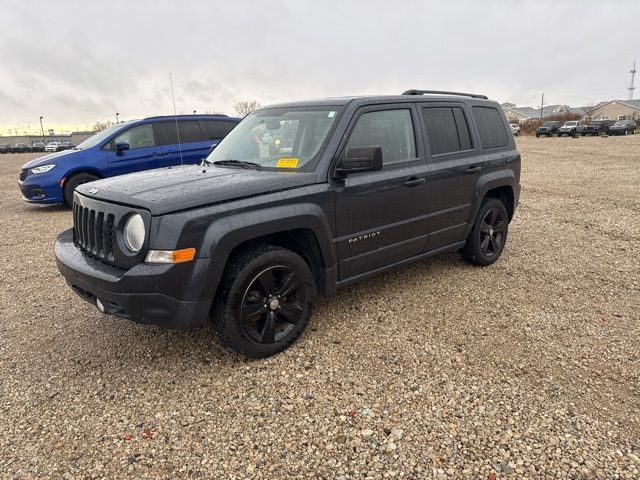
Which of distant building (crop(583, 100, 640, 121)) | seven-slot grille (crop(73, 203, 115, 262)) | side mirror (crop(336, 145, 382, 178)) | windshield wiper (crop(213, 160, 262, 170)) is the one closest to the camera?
seven-slot grille (crop(73, 203, 115, 262))

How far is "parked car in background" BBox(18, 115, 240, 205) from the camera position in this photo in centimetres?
839

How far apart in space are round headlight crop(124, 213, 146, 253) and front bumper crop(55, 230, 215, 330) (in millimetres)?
156

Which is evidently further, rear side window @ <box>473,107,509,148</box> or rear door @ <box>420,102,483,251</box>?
rear side window @ <box>473,107,509,148</box>

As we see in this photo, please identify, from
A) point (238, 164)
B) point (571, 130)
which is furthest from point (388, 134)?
point (571, 130)

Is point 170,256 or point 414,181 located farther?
point 414,181

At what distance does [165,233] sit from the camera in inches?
107

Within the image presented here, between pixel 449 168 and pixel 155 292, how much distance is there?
2915mm

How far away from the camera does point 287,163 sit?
11.5 ft

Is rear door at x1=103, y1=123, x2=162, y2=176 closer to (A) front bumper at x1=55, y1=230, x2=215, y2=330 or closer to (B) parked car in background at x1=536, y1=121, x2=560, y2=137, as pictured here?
(A) front bumper at x1=55, y1=230, x2=215, y2=330

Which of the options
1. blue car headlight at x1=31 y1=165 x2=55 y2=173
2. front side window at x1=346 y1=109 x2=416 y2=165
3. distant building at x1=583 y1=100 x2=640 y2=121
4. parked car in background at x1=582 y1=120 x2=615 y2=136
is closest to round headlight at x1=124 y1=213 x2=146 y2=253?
front side window at x1=346 y1=109 x2=416 y2=165

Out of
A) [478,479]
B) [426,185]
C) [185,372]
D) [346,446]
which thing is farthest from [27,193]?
[478,479]

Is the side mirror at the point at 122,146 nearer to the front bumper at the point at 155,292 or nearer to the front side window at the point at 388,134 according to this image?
the front bumper at the point at 155,292

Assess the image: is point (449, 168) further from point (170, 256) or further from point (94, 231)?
point (94, 231)

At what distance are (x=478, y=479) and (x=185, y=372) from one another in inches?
78.4
